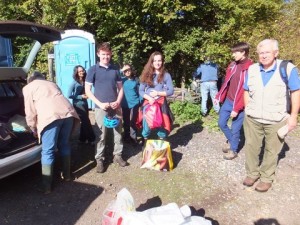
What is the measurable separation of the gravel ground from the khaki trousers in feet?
0.84

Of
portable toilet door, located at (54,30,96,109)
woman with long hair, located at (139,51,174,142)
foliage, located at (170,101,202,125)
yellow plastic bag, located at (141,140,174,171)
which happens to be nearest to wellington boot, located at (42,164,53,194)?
yellow plastic bag, located at (141,140,174,171)

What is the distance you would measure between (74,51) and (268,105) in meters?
5.71

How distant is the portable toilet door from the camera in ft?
26.5

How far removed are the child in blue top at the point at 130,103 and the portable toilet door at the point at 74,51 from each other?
2506 mm

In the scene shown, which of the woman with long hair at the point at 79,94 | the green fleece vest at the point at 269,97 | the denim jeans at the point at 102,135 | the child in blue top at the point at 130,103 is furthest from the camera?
the child in blue top at the point at 130,103

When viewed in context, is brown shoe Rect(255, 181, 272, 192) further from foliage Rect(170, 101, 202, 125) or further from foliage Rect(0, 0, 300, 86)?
foliage Rect(0, 0, 300, 86)

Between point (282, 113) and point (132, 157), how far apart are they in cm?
253

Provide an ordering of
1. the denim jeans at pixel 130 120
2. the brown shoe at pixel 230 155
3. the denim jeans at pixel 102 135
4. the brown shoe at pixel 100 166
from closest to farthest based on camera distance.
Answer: the denim jeans at pixel 102 135
the brown shoe at pixel 100 166
the brown shoe at pixel 230 155
the denim jeans at pixel 130 120

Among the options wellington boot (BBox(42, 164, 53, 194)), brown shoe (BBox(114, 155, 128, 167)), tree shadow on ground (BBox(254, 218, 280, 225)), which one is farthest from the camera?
brown shoe (BBox(114, 155, 128, 167))

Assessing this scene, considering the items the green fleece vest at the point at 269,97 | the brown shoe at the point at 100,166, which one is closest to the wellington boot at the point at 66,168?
the brown shoe at the point at 100,166

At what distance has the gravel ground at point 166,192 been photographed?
3639 millimetres

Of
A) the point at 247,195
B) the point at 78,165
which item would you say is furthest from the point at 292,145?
the point at 78,165

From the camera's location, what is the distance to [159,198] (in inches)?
157

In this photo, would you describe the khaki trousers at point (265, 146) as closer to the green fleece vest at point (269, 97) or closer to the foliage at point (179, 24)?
the green fleece vest at point (269, 97)
